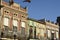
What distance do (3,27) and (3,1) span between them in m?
5.85

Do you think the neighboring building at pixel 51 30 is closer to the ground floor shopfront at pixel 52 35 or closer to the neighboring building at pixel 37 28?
the ground floor shopfront at pixel 52 35

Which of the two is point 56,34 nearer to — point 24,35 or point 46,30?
point 46,30

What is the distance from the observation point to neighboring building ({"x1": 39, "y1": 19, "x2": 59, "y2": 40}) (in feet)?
186

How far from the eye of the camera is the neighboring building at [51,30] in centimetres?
5684

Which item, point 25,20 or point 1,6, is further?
point 25,20

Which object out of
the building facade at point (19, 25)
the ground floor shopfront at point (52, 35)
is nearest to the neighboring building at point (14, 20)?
the building facade at point (19, 25)

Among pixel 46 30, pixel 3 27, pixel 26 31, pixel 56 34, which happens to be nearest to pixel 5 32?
pixel 3 27

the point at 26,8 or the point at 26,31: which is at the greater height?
the point at 26,8

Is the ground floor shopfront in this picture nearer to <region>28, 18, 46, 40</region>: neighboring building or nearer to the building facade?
the building facade

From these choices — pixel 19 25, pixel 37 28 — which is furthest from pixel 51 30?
pixel 19 25

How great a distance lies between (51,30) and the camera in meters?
58.5

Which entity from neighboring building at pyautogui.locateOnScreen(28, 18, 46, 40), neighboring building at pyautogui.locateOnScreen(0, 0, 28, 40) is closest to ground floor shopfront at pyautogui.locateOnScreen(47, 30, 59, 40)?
neighboring building at pyautogui.locateOnScreen(28, 18, 46, 40)

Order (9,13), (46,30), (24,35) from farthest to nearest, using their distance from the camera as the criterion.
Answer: (46,30), (24,35), (9,13)

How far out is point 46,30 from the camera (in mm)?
56500
